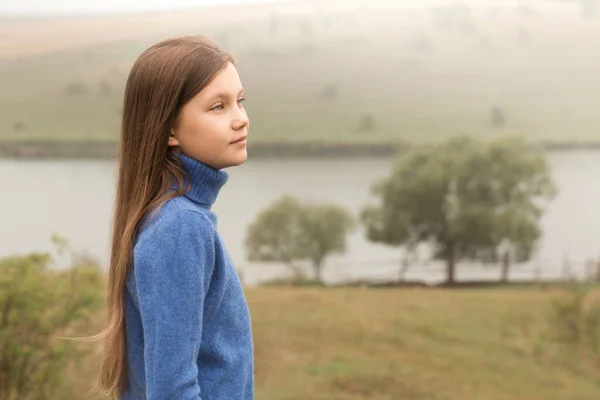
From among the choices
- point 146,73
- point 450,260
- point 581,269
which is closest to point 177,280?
point 146,73

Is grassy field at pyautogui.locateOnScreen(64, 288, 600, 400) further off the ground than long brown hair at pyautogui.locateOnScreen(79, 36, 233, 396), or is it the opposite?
long brown hair at pyautogui.locateOnScreen(79, 36, 233, 396)

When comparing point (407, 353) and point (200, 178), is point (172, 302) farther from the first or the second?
point (407, 353)

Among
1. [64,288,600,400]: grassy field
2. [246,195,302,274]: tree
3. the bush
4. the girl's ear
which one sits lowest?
[64,288,600,400]: grassy field

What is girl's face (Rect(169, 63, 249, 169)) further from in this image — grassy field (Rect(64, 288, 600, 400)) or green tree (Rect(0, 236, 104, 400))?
grassy field (Rect(64, 288, 600, 400))

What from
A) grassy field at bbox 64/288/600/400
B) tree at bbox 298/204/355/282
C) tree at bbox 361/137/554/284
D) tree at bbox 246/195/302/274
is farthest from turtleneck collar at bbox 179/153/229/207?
tree at bbox 298/204/355/282

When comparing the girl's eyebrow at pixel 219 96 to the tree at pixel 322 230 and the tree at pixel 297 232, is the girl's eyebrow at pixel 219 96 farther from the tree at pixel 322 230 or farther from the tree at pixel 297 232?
the tree at pixel 322 230

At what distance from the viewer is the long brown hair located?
1.37m

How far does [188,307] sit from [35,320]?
8.66 ft

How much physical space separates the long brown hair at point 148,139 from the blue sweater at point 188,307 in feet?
0.08

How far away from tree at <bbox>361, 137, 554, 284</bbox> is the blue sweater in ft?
44.1

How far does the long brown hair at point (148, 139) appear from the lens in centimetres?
137

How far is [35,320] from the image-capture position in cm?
365

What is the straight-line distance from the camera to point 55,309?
3.79 metres

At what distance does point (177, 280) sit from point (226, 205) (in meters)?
13.9
